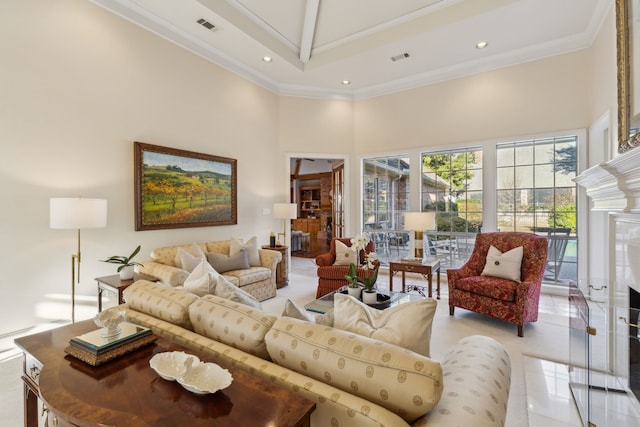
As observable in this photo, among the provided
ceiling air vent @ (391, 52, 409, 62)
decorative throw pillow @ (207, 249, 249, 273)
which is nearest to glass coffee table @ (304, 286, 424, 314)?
decorative throw pillow @ (207, 249, 249, 273)

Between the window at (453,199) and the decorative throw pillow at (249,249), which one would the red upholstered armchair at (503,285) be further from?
the decorative throw pillow at (249,249)

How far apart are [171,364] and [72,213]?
7.56 feet

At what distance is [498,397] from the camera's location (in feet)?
3.46

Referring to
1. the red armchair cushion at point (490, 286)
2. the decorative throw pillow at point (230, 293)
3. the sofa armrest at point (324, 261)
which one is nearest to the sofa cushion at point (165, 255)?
the sofa armrest at point (324, 261)

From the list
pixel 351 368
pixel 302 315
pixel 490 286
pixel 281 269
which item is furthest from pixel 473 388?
pixel 281 269

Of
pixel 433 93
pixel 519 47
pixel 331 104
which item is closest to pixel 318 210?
pixel 331 104

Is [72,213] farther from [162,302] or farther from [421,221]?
[421,221]

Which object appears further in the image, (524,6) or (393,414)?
(524,6)

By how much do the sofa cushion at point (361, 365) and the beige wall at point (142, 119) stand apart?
3217 millimetres

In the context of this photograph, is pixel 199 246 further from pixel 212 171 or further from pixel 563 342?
pixel 563 342

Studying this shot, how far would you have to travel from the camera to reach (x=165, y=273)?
3.16 meters

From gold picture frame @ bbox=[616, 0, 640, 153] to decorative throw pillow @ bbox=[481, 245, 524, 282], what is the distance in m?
1.45

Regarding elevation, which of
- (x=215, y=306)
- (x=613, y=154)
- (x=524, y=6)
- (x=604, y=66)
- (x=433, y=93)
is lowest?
(x=215, y=306)

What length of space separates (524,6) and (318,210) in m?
7.35
